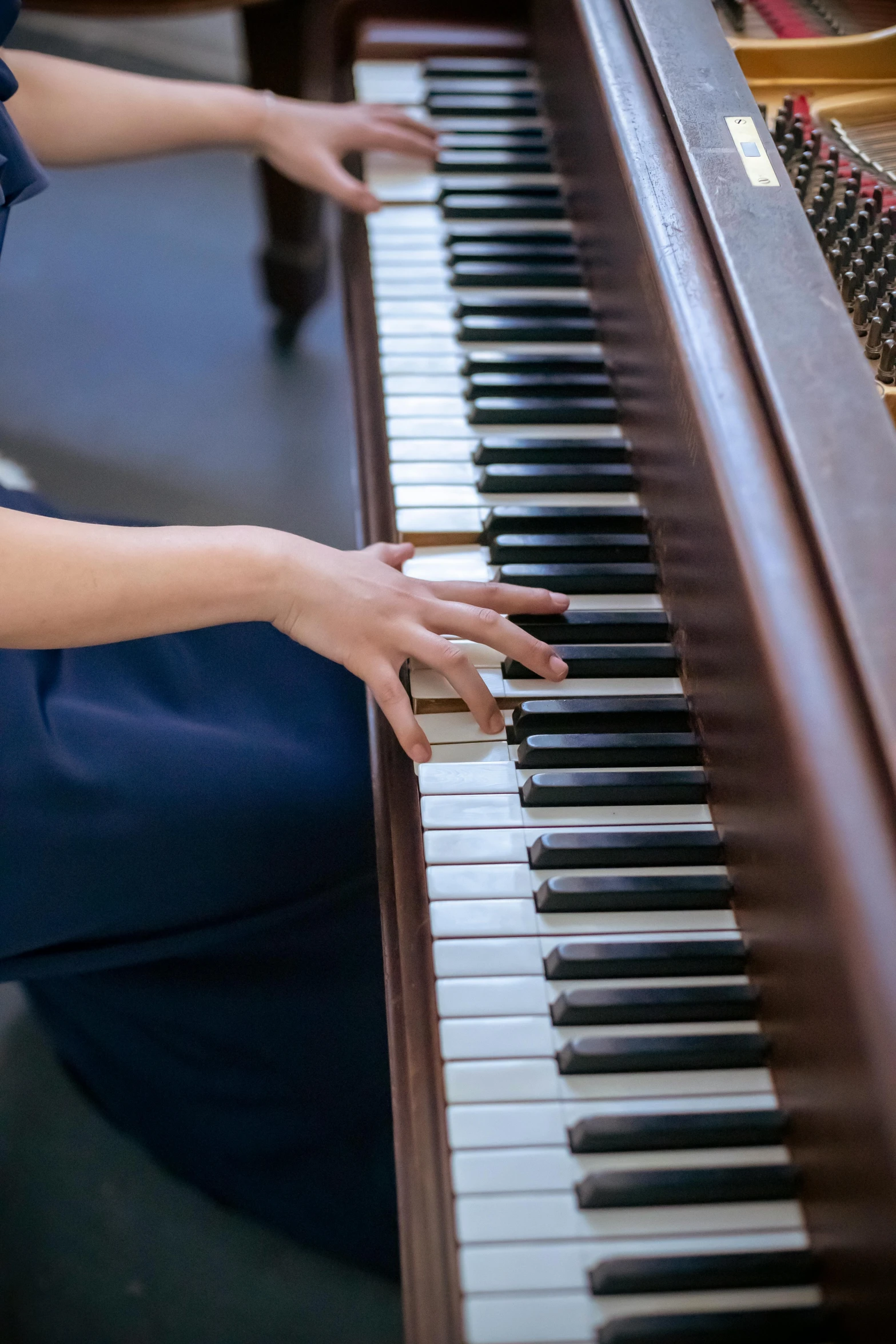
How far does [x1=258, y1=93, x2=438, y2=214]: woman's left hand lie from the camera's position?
5.05 ft

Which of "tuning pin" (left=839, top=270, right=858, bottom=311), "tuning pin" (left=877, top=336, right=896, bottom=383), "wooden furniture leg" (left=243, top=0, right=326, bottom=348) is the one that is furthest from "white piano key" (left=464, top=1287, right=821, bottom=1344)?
"wooden furniture leg" (left=243, top=0, right=326, bottom=348)

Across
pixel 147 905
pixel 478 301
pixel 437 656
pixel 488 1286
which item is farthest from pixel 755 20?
pixel 488 1286

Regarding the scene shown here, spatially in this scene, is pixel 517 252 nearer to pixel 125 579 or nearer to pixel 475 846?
pixel 125 579

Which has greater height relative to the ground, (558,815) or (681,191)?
(681,191)

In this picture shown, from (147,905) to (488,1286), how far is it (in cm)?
50

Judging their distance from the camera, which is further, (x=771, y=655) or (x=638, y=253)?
(x=638, y=253)

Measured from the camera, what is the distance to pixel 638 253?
116 centimetres

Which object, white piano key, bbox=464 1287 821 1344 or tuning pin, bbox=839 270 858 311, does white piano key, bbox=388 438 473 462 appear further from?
white piano key, bbox=464 1287 821 1344

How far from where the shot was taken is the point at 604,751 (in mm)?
979

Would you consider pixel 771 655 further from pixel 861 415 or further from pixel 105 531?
pixel 105 531

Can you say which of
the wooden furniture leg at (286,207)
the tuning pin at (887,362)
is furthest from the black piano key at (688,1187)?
the wooden furniture leg at (286,207)

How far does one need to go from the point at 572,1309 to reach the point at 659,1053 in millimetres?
168

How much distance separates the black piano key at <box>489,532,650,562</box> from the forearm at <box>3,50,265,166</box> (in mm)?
843

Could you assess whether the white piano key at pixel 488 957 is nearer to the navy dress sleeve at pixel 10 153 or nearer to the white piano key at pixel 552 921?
the white piano key at pixel 552 921
